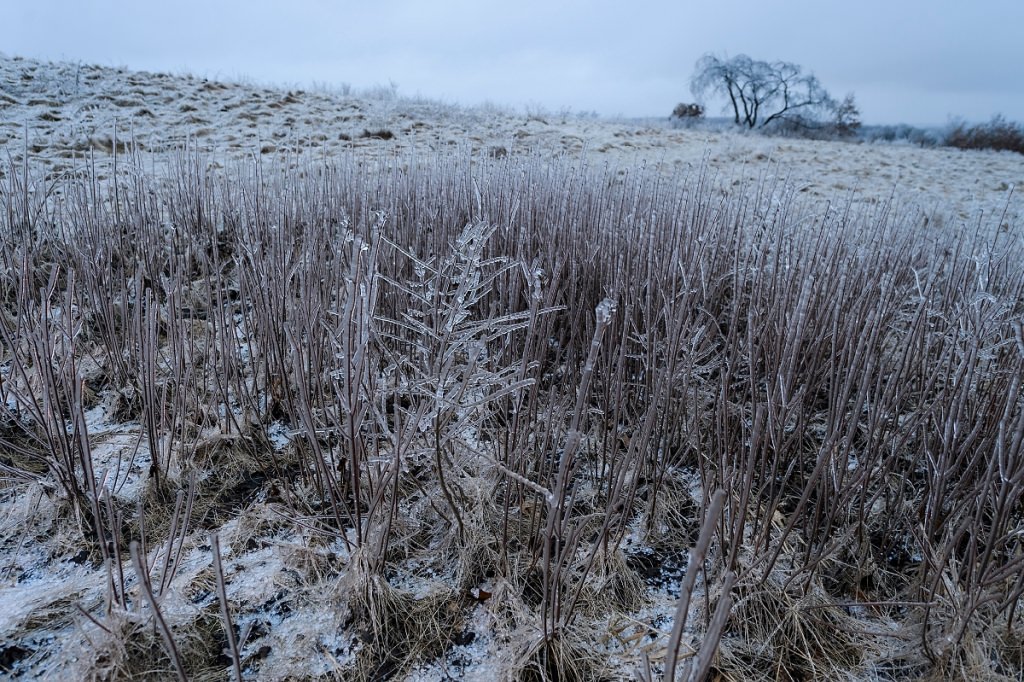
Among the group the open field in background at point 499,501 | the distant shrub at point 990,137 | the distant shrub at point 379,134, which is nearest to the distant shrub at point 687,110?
the distant shrub at point 990,137

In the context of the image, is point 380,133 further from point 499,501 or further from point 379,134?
point 499,501

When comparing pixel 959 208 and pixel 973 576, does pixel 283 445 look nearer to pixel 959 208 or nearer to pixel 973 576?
pixel 973 576

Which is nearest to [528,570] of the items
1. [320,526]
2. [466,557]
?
[466,557]

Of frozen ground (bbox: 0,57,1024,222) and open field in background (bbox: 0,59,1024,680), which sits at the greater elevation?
frozen ground (bbox: 0,57,1024,222)

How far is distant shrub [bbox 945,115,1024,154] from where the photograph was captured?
584 inches

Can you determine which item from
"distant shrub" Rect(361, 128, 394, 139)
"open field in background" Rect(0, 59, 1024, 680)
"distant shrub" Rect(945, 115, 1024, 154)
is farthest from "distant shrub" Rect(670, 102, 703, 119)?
"open field in background" Rect(0, 59, 1024, 680)

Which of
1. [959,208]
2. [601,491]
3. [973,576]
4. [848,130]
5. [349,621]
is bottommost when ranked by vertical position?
[349,621]

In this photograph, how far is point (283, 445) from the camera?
2.09 metres

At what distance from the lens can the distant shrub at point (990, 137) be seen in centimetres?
1484

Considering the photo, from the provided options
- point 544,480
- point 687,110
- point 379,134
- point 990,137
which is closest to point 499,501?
point 544,480

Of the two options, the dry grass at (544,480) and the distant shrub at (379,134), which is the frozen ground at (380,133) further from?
the dry grass at (544,480)

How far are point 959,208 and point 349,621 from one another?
32.0 feet

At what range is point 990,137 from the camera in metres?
15.3

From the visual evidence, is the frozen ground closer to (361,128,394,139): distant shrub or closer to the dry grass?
(361,128,394,139): distant shrub
